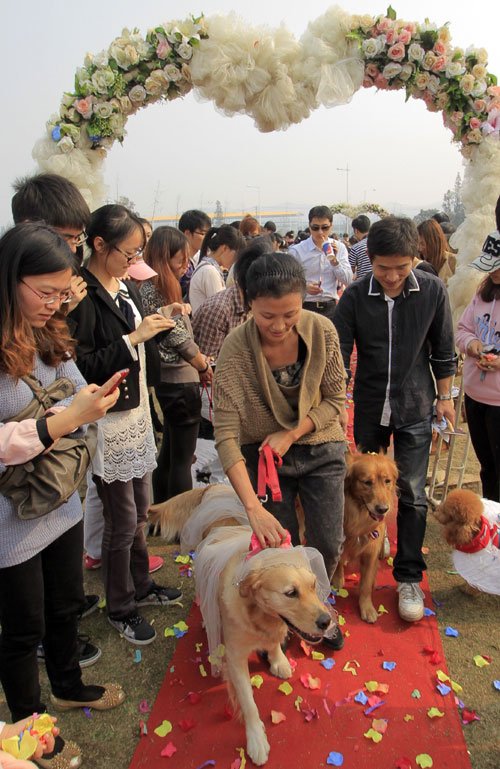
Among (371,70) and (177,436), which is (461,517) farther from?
(371,70)

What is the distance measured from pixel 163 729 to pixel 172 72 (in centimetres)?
482

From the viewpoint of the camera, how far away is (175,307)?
3.15m

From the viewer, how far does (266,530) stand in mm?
2262

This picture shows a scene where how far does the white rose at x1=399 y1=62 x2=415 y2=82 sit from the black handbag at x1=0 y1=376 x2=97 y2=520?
4.19 m

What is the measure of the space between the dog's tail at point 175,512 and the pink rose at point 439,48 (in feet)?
13.6

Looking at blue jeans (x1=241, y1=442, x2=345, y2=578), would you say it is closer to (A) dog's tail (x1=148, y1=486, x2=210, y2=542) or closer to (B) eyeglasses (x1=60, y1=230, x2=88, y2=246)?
(A) dog's tail (x1=148, y1=486, x2=210, y2=542)

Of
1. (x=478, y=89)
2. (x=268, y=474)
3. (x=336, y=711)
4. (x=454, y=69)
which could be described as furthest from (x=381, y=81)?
(x=336, y=711)

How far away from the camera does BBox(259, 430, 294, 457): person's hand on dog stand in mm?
2582

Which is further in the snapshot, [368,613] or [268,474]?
[368,613]

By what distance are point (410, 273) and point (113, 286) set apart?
175 centimetres

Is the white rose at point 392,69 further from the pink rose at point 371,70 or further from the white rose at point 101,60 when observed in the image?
the white rose at point 101,60

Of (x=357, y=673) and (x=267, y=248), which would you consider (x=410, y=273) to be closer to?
(x=267, y=248)

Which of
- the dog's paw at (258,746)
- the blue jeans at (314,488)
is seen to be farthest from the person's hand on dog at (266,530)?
the dog's paw at (258,746)

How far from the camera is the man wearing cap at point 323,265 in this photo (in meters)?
7.45
